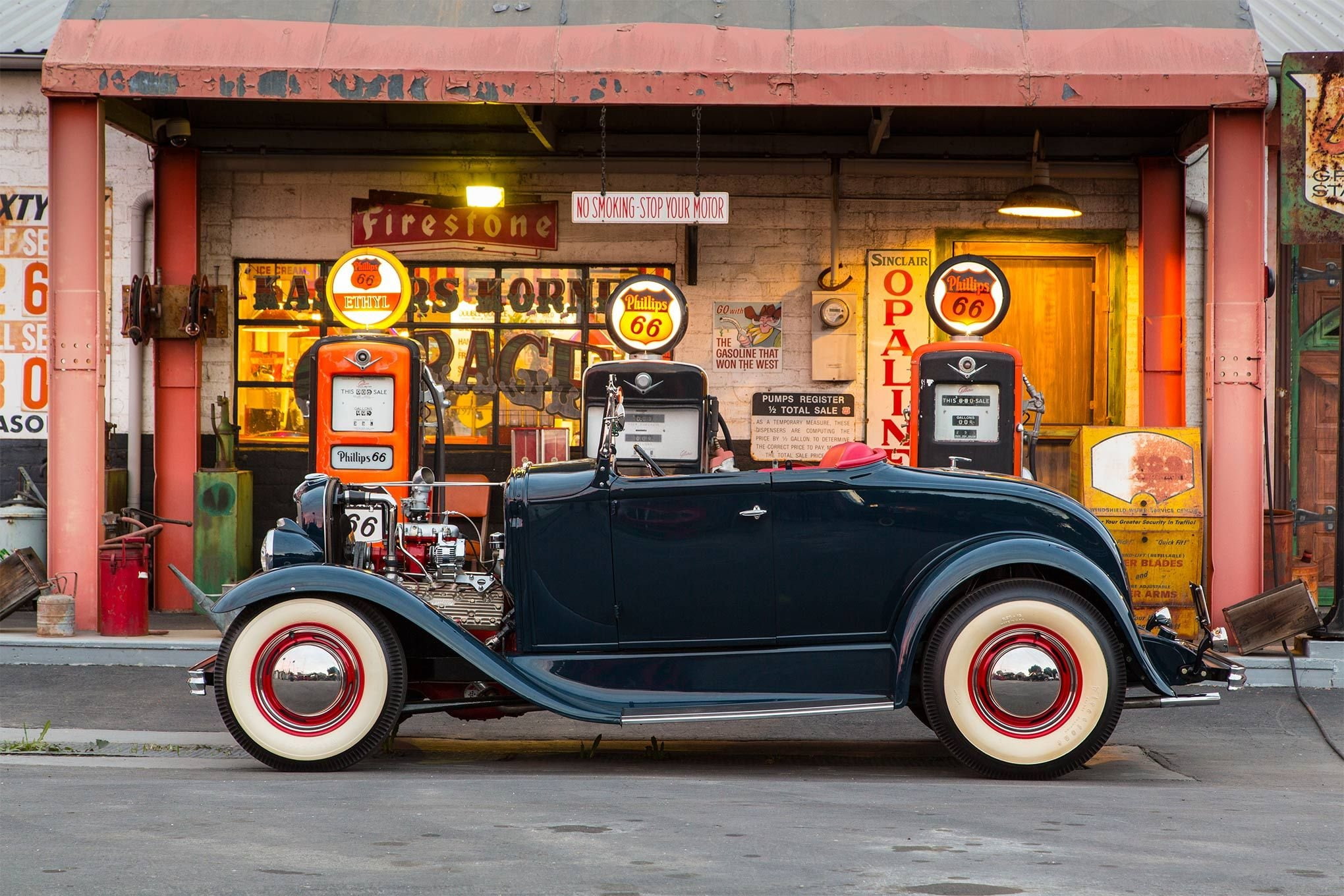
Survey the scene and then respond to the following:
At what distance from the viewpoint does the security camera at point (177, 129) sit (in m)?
12.1

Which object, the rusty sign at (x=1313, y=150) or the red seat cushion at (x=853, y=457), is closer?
the red seat cushion at (x=853, y=457)

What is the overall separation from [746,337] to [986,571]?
21.5 ft

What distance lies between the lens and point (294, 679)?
20.9 feet

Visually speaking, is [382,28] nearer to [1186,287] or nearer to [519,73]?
[519,73]

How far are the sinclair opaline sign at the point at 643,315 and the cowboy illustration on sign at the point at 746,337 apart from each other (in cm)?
135

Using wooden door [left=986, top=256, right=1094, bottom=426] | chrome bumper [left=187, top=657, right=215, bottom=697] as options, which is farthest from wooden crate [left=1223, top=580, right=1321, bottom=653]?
chrome bumper [left=187, top=657, right=215, bottom=697]

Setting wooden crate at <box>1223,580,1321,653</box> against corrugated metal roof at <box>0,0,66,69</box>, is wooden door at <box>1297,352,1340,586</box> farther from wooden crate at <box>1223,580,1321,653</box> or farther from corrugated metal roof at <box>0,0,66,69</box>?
corrugated metal roof at <box>0,0,66,69</box>

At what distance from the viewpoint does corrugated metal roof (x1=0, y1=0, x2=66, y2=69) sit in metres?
12.2

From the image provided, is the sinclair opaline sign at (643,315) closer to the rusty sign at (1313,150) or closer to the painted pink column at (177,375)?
the painted pink column at (177,375)

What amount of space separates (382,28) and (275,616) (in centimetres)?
506

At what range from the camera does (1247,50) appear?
384 inches

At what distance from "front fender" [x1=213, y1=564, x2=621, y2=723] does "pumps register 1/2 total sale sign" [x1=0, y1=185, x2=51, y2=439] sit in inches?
283

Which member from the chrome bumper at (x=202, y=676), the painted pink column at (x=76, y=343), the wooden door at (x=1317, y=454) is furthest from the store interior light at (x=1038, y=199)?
the chrome bumper at (x=202, y=676)

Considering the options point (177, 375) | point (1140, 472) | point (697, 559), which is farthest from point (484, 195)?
point (697, 559)
